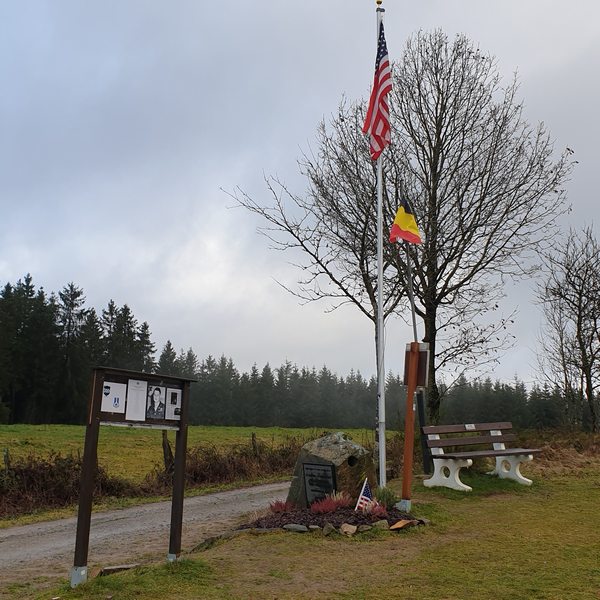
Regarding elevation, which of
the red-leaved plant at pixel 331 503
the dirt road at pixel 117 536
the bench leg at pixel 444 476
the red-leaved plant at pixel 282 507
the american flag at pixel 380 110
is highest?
the american flag at pixel 380 110

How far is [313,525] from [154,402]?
2761mm

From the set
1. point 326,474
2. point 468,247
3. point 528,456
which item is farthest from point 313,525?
point 468,247

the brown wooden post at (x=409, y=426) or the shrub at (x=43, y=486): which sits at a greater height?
the brown wooden post at (x=409, y=426)

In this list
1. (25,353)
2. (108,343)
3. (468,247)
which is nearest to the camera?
(468,247)

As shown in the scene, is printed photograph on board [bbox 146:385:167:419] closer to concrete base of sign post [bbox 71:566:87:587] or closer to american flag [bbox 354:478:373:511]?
concrete base of sign post [bbox 71:566:87:587]

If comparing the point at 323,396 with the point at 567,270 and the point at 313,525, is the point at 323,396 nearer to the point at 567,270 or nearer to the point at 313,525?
the point at 567,270

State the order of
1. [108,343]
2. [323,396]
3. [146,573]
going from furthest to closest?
[323,396] → [108,343] → [146,573]

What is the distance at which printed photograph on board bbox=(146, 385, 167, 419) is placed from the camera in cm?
607

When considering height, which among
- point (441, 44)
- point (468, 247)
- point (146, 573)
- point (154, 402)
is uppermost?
point (441, 44)

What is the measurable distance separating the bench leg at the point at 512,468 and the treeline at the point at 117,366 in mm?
28477

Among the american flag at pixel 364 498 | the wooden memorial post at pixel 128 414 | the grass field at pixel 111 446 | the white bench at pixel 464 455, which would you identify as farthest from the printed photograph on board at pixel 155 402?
the grass field at pixel 111 446

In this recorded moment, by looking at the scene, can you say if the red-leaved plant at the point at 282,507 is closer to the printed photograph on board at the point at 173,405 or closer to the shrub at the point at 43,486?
the printed photograph on board at the point at 173,405

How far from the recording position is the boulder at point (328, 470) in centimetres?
873

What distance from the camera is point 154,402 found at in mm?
6145
